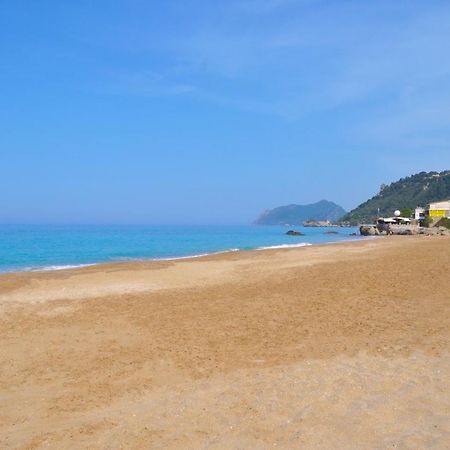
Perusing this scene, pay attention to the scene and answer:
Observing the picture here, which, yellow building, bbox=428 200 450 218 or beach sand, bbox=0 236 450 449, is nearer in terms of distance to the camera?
beach sand, bbox=0 236 450 449

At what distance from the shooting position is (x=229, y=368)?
7645mm

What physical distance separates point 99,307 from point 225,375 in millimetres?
6680

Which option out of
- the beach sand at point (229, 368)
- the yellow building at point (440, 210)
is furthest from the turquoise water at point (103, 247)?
the yellow building at point (440, 210)

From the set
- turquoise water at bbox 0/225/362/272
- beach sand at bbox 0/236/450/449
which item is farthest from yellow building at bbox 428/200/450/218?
beach sand at bbox 0/236/450/449

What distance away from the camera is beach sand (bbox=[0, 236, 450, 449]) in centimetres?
530

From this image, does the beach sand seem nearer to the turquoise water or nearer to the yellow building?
the turquoise water

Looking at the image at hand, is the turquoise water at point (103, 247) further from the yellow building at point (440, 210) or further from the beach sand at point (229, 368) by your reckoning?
the yellow building at point (440, 210)

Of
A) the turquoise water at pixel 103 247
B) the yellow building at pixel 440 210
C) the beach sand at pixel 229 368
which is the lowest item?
the beach sand at pixel 229 368

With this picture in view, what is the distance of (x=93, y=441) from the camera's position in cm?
520

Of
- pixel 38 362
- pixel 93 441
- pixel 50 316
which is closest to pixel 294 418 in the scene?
pixel 93 441

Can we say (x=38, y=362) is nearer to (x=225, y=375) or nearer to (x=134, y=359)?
(x=134, y=359)

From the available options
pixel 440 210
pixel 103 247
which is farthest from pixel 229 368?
pixel 440 210

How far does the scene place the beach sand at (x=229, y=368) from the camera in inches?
209

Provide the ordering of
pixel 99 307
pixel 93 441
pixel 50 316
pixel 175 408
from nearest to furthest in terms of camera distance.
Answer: pixel 93 441 → pixel 175 408 → pixel 50 316 → pixel 99 307
